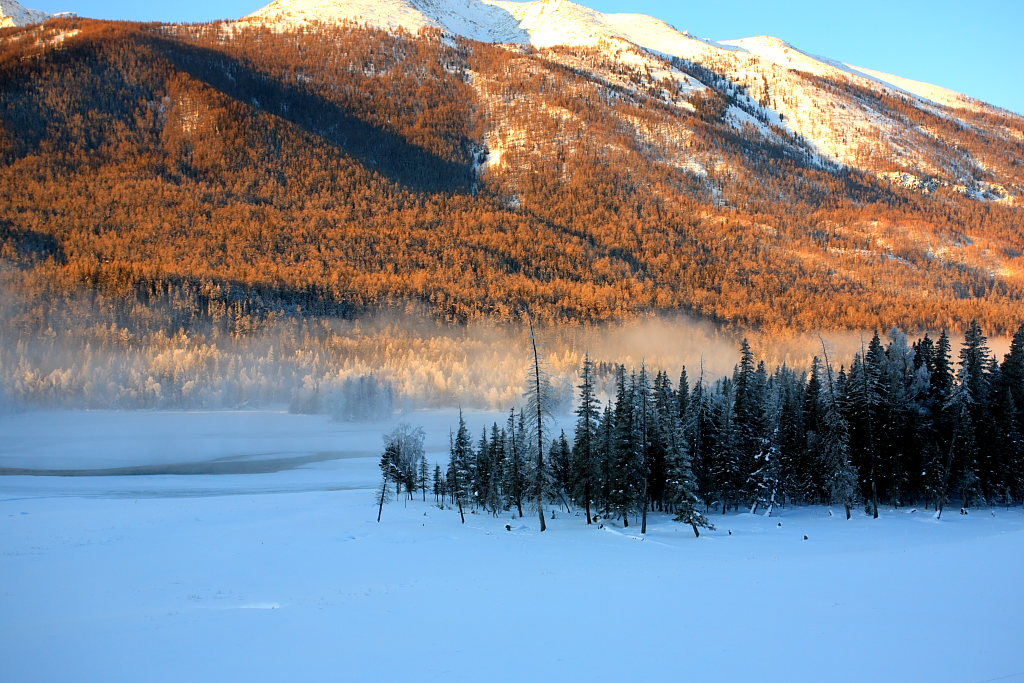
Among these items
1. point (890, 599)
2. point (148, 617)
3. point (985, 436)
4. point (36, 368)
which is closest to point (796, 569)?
point (890, 599)

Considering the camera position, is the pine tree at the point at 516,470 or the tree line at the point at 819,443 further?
the pine tree at the point at 516,470

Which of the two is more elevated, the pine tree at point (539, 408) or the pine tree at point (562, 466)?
the pine tree at point (539, 408)

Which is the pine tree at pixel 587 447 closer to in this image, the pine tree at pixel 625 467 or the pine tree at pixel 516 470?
the pine tree at pixel 625 467

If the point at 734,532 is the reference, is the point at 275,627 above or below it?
above

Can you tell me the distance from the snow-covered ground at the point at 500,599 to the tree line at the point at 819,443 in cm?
307

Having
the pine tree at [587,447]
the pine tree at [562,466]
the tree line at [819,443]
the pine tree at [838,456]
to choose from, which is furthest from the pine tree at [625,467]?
the pine tree at [562,466]

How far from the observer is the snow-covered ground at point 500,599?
41.4ft

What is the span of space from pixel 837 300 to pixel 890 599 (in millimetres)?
194453

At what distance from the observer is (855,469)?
129ft

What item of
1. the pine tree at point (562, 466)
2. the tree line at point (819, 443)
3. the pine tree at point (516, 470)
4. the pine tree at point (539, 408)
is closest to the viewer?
the pine tree at point (539, 408)


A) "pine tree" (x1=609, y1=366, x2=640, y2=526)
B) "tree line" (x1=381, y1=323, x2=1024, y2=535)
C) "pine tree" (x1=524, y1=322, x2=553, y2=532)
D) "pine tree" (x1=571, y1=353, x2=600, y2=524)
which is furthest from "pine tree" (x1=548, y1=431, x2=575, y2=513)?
"pine tree" (x1=524, y1=322, x2=553, y2=532)

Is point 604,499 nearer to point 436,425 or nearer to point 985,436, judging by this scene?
point 985,436

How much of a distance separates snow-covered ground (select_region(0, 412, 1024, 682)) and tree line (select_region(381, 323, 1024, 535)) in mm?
3065

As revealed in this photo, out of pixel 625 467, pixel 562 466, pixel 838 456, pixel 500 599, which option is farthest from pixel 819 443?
pixel 500 599
